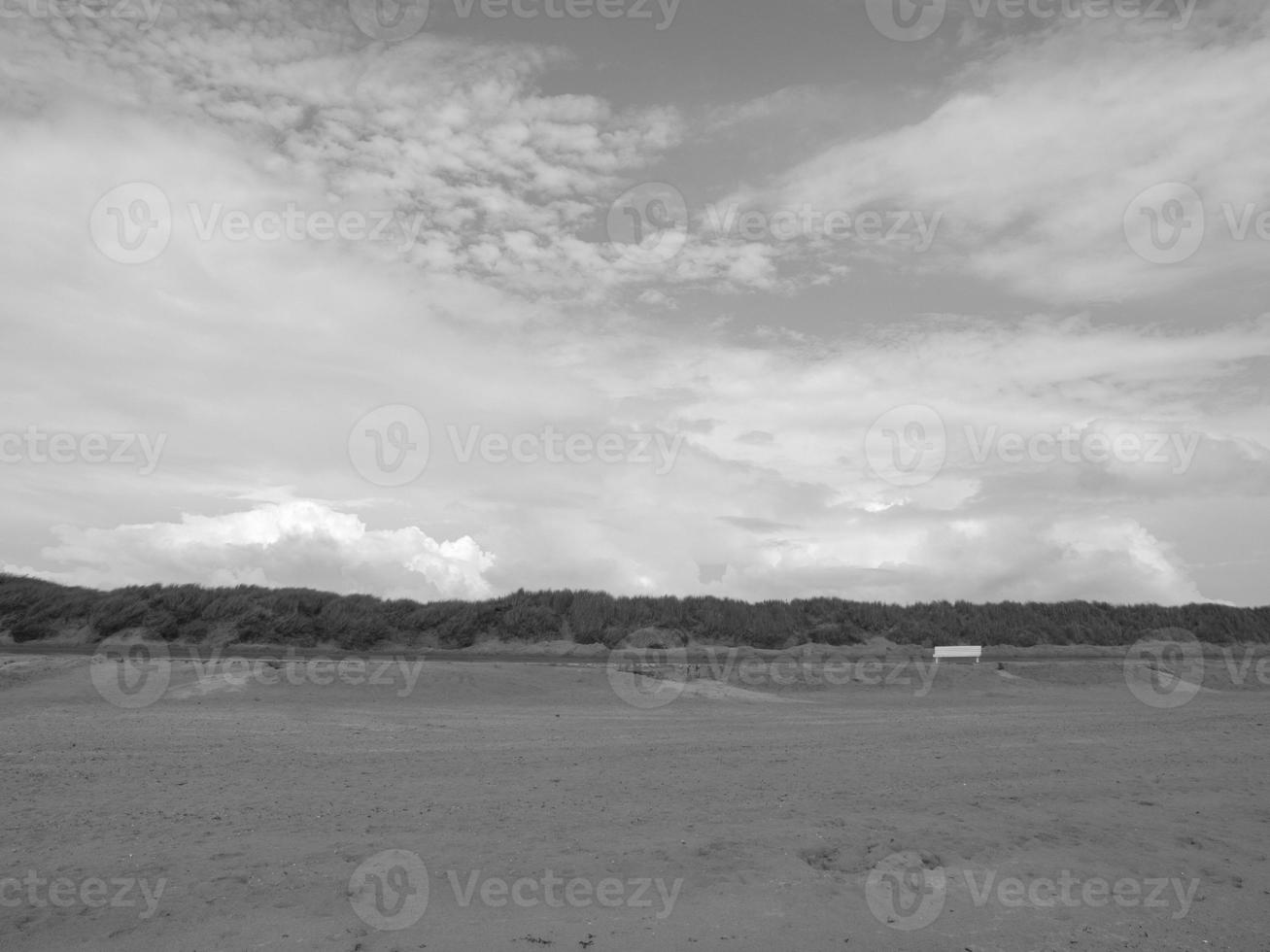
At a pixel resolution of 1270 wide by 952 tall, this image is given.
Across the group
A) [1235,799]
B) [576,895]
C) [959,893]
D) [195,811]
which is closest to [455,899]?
[576,895]

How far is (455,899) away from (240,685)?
433 inches

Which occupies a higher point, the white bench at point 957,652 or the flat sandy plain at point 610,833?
the white bench at point 957,652

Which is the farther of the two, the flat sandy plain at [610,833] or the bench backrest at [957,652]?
the bench backrest at [957,652]

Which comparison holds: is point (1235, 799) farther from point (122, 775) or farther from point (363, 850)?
point (122, 775)

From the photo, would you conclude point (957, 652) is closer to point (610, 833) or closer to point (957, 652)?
point (957, 652)

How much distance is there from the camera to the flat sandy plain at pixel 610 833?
591cm

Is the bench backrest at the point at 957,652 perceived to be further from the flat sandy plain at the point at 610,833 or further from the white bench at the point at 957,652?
the flat sandy plain at the point at 610,833

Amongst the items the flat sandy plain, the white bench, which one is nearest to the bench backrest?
the white bench

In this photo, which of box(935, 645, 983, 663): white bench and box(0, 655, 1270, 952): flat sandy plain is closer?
box(0, 655, 1270, 952): flat sandy plain

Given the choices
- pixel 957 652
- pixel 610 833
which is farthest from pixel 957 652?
pixel 610 833

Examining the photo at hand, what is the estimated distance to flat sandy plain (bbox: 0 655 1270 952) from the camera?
19.4 ft

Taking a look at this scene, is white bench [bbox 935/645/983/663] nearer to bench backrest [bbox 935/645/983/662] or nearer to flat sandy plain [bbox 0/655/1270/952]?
bench backrest [bbox 935/645/983/662]

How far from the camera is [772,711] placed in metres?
16.7

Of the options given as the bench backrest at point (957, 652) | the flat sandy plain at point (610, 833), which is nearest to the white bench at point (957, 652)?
the bench backrest at point (957, 652)
